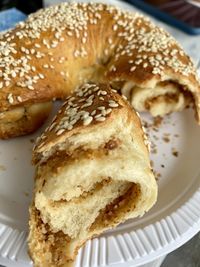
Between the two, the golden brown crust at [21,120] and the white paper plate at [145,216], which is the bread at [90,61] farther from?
the white paper plate at [145,216]

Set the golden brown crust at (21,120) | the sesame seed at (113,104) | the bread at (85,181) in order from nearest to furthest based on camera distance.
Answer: the bread at (85,181)
the sesame seed at (113,104)
the golden brown crust at (21,120)

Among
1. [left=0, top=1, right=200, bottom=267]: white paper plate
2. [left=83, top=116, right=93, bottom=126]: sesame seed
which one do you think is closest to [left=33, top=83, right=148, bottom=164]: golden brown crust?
[left=83, top=116, right=93, bottom=126]: sesame seed

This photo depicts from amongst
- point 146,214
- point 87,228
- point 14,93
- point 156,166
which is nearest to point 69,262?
point 87,228

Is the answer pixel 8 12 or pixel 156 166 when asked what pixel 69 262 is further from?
pixel 8 12

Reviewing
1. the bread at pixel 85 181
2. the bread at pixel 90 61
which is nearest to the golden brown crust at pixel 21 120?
the bread at pixel 90 61

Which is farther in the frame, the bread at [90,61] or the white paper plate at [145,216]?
the bread at [90,61]

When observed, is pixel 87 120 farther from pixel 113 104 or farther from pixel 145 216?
pixel 145 216

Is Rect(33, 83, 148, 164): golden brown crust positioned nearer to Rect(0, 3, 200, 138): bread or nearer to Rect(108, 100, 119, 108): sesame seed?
Rect(108, 100, 119, 108): sesame seed
